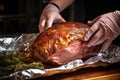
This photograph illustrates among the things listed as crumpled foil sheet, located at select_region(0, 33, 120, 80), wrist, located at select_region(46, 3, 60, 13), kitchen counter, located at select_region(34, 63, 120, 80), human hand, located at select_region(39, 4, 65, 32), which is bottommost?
kitchen counter, located at select_region(34, 63, 120, 80)

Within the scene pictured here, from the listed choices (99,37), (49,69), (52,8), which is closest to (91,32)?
(99,37)

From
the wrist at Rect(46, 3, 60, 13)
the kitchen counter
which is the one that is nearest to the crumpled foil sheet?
the kitchen counter

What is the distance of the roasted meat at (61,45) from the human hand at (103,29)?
0.20 feet

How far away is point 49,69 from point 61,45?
21 centimetres

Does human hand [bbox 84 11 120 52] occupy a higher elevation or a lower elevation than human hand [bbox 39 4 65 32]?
lower

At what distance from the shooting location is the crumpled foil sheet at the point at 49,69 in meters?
1.03

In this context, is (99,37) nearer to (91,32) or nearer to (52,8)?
(91,32)

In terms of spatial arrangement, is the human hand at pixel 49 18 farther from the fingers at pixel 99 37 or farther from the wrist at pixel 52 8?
the fingers at pixel 99 37

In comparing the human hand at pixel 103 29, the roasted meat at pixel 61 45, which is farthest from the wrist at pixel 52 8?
the human hand at pixel 103 29

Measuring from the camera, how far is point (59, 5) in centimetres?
175

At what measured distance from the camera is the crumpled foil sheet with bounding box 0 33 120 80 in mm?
1034

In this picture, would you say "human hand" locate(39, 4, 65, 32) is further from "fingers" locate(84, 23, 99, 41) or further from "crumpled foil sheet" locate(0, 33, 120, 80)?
"fingers" locate(84, 23, 99, 41)

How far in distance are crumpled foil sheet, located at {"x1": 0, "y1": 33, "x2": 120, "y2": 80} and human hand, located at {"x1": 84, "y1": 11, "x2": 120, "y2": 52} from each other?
10 cm

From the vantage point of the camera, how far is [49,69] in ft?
3.52
